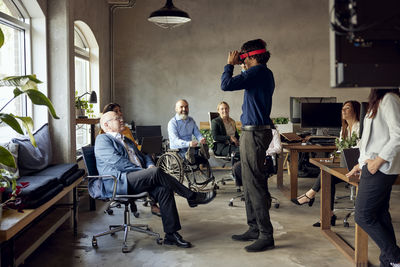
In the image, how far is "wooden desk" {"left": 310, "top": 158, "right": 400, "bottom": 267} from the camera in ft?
11.8

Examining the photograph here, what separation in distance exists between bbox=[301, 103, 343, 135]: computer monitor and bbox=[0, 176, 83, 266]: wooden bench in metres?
3.65

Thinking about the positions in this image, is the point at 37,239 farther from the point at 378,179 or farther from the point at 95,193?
the point at 378,179

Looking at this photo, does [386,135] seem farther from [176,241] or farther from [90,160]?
[90,160]

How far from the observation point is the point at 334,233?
4488 millimetres

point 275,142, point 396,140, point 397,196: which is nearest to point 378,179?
point 396,140

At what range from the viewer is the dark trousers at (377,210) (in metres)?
3.12

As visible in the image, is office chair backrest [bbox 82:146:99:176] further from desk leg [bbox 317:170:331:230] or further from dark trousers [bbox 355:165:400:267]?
dark trousers [bbox 355:165:400:267]

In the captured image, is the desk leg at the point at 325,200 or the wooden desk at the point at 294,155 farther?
the wooden desk at the point at 294,155

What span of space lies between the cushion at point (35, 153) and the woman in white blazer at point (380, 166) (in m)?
2.97

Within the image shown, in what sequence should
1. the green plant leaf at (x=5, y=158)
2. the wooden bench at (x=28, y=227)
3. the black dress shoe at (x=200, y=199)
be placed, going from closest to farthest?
the green plant leaf at (x=5, y=158) → the wooden bench at (x=28, y=227) → the black dress shoe at (x=200, y=199)

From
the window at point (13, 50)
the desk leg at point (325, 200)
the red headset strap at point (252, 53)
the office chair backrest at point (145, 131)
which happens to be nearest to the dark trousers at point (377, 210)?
the desk leg at point (325, 200)

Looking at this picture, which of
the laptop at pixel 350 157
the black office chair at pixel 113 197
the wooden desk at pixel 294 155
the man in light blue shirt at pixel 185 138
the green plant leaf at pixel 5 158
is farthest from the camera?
the man in light blue shirt at pixel 185 138

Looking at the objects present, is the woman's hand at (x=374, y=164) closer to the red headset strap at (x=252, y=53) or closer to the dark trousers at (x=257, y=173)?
the dark trousers at (x=257, y=173)

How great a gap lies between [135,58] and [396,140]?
731cm
